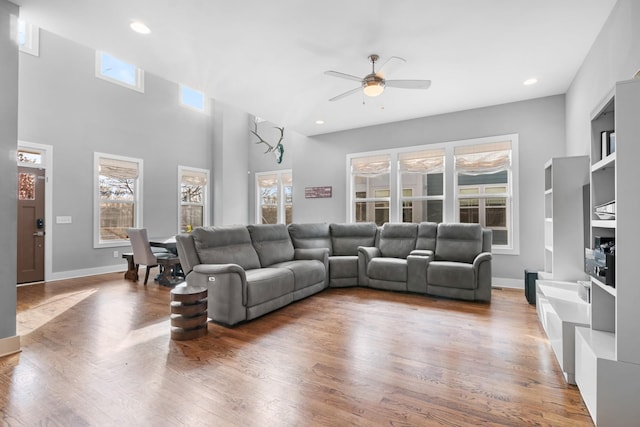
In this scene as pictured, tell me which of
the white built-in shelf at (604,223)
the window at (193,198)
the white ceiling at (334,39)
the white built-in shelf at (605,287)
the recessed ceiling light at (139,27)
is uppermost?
the white ceiling at (334,39)

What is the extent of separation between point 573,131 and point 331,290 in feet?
13.0

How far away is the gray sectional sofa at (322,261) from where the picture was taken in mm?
3260

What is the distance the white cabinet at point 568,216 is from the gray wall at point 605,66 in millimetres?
342

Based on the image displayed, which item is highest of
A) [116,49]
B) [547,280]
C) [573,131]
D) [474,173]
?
[116,49]

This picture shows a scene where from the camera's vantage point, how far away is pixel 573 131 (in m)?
4.08

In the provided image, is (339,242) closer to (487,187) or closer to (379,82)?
(487,187)

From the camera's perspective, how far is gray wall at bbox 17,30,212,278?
17.3 feet

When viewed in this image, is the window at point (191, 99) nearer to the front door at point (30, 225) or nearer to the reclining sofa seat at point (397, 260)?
the front door at point (30, 225)

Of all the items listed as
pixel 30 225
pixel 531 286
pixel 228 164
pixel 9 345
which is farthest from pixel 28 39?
pixel 531 286

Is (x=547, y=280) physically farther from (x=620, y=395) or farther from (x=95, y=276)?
(x=95, y=276)

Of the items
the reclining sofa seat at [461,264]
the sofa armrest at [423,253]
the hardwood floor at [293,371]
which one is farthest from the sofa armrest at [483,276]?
the sofa armrest at [423,253]

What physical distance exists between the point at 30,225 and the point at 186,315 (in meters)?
4.29

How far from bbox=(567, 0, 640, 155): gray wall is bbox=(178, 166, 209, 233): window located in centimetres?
735

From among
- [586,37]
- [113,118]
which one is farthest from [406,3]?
[113,118]
